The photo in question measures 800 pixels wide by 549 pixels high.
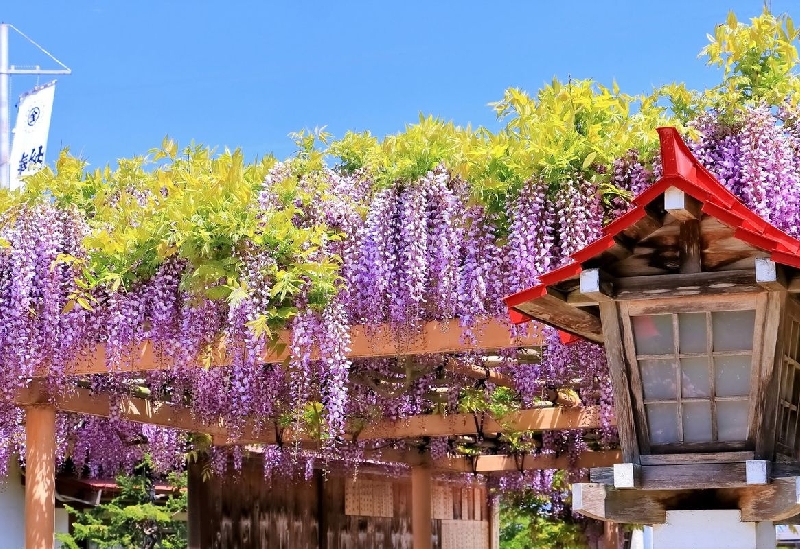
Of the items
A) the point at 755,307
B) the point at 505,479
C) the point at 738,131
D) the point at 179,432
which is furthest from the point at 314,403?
the point at 505,479

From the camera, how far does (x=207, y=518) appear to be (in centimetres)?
1045

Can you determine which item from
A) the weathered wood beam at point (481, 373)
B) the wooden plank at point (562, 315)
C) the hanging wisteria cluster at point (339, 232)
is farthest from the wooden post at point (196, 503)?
the wooden plank at point (562, 315)

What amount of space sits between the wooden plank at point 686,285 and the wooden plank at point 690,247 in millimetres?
46

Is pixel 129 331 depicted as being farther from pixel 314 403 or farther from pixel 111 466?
pixel 111 466

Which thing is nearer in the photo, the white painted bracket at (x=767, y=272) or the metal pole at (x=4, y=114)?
the white painted bracket at (x=767, y=272)

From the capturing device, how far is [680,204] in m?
3.74

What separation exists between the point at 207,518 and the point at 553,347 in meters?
5.60

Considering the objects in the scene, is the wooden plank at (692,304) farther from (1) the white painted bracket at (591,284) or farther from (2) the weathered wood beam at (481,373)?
(2) the weathered wood beam at (481,373)

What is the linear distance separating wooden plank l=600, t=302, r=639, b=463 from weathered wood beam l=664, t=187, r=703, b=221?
0.43 meters

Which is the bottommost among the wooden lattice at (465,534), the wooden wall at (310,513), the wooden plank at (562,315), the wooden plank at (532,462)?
the wooden lattice at (465,534)

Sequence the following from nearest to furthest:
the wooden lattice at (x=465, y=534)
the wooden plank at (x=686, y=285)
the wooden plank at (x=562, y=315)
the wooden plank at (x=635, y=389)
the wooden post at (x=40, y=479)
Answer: the wooden plank at (x=686, y=285)
the wooden plank at (x=635, y=389)
the wooden plank at (x=562, y=315)
the wooden post at (x=40, y=479)
the wooden lattice at (x=465, y=534)

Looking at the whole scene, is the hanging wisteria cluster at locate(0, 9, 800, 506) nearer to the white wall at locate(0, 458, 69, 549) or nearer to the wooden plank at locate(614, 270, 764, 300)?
the wooden plank at locate(614, 270, 764, 300)

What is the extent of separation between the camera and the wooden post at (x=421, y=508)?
34.6 feet

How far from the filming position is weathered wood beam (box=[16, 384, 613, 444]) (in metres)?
7.74
